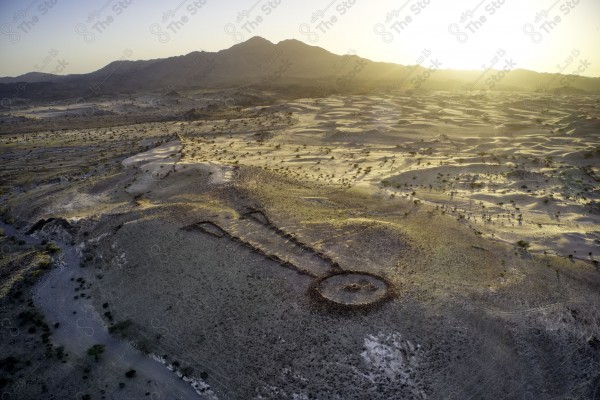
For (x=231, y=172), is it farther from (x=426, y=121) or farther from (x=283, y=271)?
(x=426, y=121)

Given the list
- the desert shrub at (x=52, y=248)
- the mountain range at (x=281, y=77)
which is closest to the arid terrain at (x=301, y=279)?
the desert shrub at (x=52, y=248)

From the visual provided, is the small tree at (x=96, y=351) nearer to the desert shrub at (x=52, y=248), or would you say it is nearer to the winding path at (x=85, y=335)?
the winding path at (x=85, y=335)

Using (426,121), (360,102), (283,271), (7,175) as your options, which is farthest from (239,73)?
(283,271)

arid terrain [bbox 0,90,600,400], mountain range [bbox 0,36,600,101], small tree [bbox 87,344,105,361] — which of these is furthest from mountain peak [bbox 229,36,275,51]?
small tree [bbox 87,344,105,361]

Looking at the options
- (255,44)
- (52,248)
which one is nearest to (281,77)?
(255,44)

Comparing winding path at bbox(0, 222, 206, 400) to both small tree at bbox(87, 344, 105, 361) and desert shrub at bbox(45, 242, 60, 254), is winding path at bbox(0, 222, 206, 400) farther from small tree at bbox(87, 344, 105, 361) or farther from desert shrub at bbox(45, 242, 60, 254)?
desert shrub at bbox(45, 242, 60, 254)
